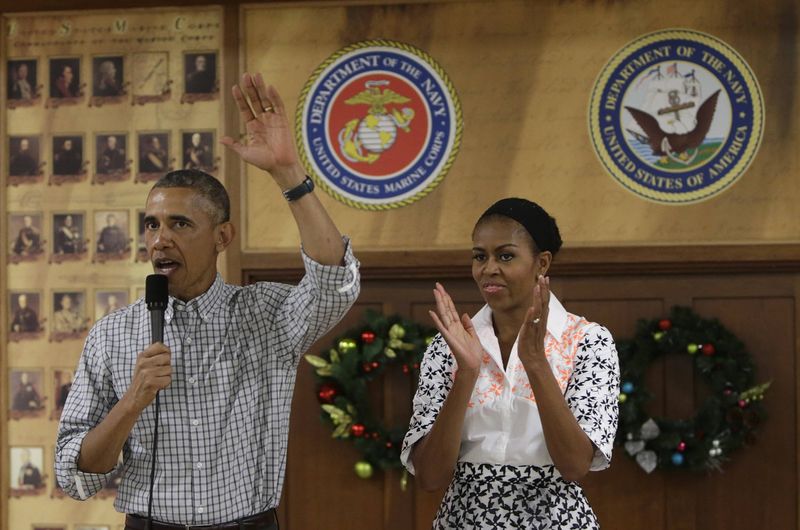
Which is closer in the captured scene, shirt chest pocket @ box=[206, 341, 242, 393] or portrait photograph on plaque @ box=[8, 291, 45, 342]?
shirt chest pocket @ box=[206, 341, 242, 393]

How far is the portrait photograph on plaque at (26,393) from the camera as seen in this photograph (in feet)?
14.0

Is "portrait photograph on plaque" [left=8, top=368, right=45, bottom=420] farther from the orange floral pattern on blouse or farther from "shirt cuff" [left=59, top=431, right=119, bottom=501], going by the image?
the orange floral pattern on blouse

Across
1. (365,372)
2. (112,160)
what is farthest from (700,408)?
(112,160)

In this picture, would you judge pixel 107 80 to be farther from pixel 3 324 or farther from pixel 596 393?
pixel 596 393

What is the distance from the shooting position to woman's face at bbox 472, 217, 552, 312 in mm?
2223

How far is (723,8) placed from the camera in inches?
160

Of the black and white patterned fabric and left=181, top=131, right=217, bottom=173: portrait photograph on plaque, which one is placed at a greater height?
left=181, top=131, right=217, bottom=173: portrait photograph on plaque

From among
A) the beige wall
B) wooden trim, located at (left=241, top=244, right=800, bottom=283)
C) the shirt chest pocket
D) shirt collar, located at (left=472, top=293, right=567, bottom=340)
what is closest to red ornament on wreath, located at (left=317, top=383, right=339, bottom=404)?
wooden trim, located at (left=241, top=244, right=800, bottom=283)

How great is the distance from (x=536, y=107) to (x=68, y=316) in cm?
217

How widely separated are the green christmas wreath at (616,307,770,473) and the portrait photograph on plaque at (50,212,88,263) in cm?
233

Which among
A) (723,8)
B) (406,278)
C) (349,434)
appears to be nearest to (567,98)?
(723,8)

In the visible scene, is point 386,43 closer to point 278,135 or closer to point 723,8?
point 723,8

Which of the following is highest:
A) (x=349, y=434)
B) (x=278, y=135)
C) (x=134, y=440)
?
(x=278, y=135)

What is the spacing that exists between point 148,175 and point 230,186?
367 millimetres
